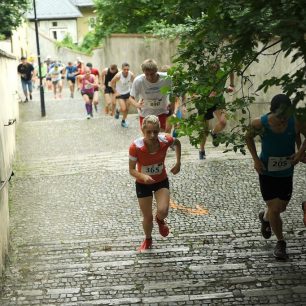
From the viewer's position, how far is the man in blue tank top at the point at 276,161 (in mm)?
5523

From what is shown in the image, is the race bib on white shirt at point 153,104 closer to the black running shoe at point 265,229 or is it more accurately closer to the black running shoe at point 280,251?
the black running shoe at point 265,229

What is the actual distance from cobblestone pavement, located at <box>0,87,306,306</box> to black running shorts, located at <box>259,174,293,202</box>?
0.68 meters

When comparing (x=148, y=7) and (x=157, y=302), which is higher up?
(x=148, y=7)

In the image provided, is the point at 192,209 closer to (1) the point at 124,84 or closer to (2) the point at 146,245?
(2) the point at 146,245

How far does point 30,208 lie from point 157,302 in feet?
11.2

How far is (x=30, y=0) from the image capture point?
21.8m

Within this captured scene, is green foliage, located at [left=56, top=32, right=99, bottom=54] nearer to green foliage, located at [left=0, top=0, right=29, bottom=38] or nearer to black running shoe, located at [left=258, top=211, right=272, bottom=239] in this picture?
green foliage, located at [left=0, top=0, right=29, bottom=38]

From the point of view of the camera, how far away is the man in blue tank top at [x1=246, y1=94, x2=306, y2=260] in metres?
5.52

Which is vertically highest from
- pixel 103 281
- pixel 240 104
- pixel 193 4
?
pixel 193 4

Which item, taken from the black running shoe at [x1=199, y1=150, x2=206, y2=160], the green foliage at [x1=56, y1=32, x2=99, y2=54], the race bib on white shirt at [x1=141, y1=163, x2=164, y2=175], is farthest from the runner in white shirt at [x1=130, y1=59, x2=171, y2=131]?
the green foliage at [x1=56, y1=32, x2=99, y2=54]

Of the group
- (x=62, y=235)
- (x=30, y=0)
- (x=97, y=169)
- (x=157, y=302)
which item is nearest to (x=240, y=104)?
(x=157, y=302)

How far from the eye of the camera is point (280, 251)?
5746mm

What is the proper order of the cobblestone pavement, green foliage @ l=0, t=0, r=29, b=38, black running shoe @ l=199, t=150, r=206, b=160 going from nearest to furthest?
the cobblestone pavement
black running shoe @ l=199, t=150, r=206, b=160
green foliage @ l=0, t=0, r=29, b=38

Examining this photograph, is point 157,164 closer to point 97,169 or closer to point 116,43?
point 97,169
